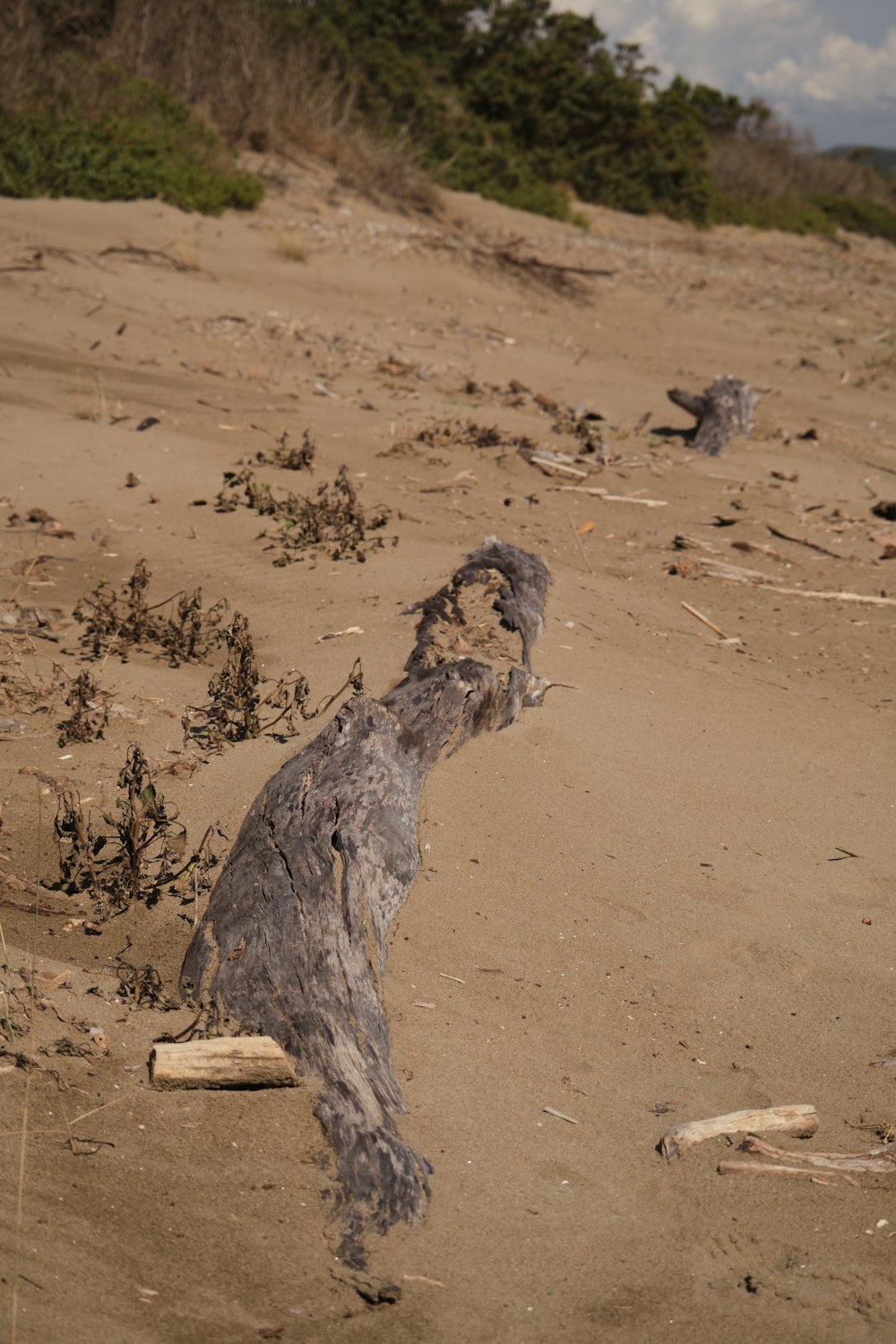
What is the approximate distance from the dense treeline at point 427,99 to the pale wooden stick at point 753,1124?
1264 cm

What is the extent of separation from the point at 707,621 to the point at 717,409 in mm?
4084

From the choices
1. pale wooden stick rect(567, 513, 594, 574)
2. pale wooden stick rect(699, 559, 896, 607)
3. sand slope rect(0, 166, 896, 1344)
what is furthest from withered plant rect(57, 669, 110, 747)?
pale wooden stick rect(699, 559, 896, 607)

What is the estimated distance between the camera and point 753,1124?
10.6 ft

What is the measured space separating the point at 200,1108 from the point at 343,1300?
0.65 metres

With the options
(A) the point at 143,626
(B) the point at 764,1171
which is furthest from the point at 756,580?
(B) the point at 764,1171

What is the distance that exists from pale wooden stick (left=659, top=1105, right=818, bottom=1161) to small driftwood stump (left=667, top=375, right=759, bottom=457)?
7.62 meters

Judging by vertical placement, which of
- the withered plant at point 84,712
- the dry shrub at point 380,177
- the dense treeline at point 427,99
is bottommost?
the withered plant at point 84,712

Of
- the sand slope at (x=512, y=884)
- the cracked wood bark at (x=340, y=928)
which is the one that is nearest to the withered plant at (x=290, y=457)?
the sand slope at (x=512, y=884)

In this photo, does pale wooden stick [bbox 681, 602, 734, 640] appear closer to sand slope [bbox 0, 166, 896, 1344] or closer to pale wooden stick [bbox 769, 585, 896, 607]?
sand slope [bbox 0, 166, 896, 1344]

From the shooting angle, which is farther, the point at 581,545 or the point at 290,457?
the point at 290,457

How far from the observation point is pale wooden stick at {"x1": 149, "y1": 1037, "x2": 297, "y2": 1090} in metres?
2.98

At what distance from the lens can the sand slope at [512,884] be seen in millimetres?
2664

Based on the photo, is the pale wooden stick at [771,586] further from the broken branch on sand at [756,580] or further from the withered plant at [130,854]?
the withered plant at [130,854]

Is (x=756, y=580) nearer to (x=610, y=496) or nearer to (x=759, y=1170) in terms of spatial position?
(x=610, y=496)
